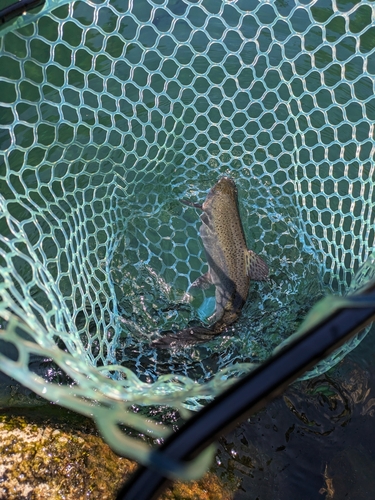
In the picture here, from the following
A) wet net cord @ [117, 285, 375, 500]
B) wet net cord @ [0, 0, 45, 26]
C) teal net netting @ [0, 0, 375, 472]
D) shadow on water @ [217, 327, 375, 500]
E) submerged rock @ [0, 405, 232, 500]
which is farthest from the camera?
teal net netting @ [0, 0, 375, 472]

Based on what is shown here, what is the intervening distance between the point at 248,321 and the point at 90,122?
255 centimetres

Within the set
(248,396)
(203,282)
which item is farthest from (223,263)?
(248,396)

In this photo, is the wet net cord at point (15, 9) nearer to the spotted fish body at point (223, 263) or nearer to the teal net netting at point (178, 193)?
the teal net netting at point (178, 193)

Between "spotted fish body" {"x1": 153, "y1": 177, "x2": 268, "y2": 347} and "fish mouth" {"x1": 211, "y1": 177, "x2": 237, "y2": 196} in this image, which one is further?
"fish mouth" {"x1": 211, "y1": 177, "x2": 237, "y2": 196}

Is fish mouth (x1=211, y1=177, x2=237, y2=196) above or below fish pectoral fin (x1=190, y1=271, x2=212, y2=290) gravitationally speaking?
above

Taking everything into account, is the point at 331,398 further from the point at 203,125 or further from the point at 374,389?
the point at 203,125

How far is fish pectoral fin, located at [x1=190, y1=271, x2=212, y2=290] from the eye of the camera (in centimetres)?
430

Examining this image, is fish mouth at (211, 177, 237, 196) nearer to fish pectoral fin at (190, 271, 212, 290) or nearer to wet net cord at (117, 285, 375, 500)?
fish pectoral fin at (190, 271, 212, 290)

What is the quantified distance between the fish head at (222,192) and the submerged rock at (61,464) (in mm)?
2174

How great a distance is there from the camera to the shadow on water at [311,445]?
3637 mm

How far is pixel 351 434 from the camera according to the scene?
383 cm

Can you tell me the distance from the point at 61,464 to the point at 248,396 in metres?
2.51

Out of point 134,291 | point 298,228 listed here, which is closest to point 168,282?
point 134,291

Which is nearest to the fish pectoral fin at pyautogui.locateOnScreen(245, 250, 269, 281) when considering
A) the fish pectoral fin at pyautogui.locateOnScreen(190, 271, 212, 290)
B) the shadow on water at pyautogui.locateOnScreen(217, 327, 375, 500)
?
the fish pectoral fin at pyautogui.locateOnScreen(190, 271, 212, 290)
